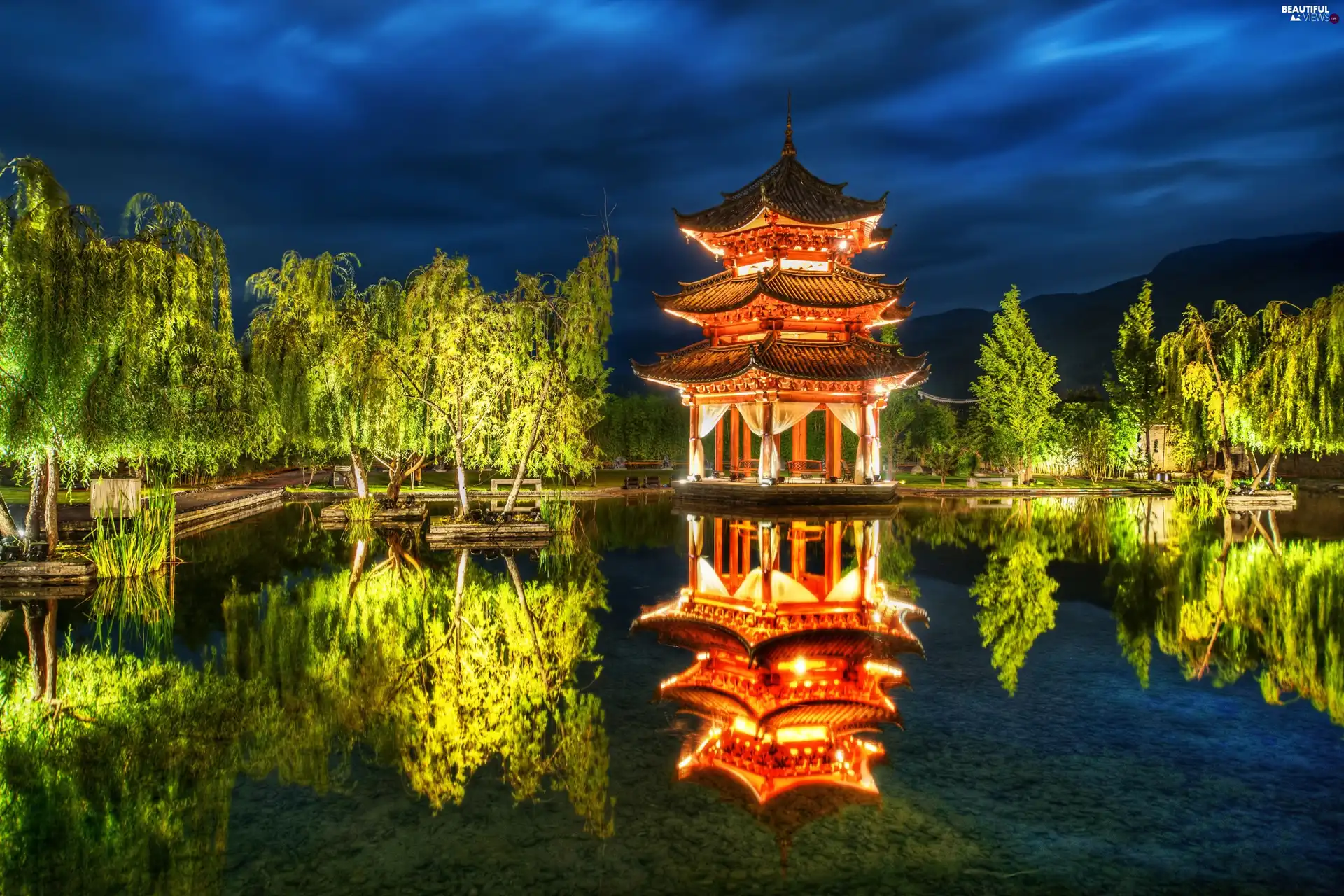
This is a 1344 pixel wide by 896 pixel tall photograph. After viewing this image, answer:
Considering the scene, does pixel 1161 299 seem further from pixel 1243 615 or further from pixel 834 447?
pixel 1243 615

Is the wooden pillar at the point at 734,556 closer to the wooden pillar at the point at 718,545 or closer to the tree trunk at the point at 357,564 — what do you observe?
the wooden pillar at the point at 718,545

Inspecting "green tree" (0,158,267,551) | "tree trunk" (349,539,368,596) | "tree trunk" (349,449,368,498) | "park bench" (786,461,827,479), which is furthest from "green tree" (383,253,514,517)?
"park bench" (786,461,827,479)

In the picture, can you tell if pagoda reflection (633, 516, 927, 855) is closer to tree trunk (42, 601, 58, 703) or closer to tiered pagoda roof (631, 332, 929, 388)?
tree trunk (42, 601, 58, 703)

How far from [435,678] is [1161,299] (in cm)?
15115

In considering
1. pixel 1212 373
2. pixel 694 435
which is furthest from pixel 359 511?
pixel 1212 373

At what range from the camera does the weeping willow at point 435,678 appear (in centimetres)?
607

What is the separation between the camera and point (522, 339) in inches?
718

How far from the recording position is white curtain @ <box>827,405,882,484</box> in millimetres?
30859

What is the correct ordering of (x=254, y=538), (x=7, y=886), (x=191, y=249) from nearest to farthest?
1. (x=7, y=886)
2. (x=191, y=249)
3. (x=254, y=538)

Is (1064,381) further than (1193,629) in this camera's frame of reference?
Yes

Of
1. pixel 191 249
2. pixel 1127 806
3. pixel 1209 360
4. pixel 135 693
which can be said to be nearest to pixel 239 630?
pixel 135 693

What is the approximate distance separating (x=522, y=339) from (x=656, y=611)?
28.1 ft

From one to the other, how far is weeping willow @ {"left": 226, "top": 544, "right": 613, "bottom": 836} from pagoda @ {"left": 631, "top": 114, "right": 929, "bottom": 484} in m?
18.6

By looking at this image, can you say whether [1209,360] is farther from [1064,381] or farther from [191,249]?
[1064,381]
